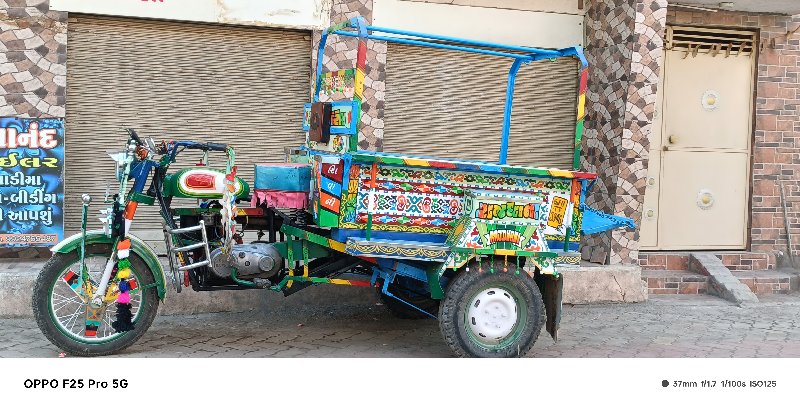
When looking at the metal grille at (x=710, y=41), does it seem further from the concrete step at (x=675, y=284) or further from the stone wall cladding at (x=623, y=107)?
the concrete step at (x=675, y=284)

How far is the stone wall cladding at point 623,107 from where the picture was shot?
29.9 ft

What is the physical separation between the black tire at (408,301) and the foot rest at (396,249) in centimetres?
60

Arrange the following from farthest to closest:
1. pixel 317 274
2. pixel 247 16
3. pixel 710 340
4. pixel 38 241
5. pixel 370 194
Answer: pixel 247 16, pixel 38 241, pixel 710 340, pixel 317 274, pixel 370 194

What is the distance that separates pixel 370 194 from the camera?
592 centimetres

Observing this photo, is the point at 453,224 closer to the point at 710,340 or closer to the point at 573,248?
the point at 573,248

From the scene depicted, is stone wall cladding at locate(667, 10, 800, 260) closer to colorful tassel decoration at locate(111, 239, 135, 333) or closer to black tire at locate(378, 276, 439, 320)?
black tire at locate(378, 276, 439, 320)

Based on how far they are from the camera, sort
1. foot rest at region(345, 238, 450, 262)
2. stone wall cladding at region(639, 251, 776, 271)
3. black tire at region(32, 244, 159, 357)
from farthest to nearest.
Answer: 1. stone wall cladding at region(639, 251, 776, 271)
2. foot rest at region(345, 238, 450, 262)
3. black tire at region(32, 244, 159, 357)

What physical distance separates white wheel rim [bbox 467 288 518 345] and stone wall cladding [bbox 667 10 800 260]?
17.8 feet

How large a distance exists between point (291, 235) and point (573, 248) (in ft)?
6.71

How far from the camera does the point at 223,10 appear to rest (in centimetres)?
853

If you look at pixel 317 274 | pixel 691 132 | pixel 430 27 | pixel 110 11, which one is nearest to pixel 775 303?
pixel 691 132

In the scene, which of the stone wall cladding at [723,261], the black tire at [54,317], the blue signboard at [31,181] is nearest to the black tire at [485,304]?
the black tire at [54,317]

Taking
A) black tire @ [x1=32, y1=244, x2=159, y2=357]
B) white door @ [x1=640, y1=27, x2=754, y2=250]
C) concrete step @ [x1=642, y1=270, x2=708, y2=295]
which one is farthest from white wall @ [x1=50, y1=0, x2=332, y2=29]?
concrete step @ [x1=642, y1=270, x2=708, y2=295]

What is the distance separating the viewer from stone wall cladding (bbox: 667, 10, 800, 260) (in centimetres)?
1024
